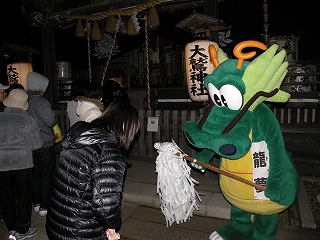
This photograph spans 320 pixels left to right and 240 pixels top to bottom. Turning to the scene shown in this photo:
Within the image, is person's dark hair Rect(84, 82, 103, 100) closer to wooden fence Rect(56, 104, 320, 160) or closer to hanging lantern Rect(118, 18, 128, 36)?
wooden fence Rect(56, 104, 320, 160)

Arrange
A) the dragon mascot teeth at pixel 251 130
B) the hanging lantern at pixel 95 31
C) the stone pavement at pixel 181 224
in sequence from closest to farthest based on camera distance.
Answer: the dragon mascot teeth at pixel 251 130
the stone pavement at pixel 181 224
the hanging lantern at pixel 95 31

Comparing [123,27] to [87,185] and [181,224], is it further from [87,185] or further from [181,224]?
[87,185]

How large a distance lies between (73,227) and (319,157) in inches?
234

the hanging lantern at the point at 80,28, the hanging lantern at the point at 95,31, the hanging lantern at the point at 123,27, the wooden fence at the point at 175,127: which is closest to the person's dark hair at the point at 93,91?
the wooden fence at the point at 175,127

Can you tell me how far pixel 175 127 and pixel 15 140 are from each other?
3603 millimetres

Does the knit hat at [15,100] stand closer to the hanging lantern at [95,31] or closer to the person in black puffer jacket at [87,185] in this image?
the person in black puffer jacket at [87,185]

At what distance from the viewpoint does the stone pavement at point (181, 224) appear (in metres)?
3.75

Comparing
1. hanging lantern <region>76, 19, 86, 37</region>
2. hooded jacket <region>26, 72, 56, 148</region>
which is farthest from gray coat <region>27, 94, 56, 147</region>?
hanging lantern <region>76, 19, 86, 37</region>

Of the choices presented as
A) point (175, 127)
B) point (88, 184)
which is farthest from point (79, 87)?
point (88, 184)

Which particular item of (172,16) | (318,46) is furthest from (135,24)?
(318,46)

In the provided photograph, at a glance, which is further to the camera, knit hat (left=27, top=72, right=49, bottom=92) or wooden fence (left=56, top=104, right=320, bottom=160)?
wooden fence (left=56, top=104, right=320, bottom=160)

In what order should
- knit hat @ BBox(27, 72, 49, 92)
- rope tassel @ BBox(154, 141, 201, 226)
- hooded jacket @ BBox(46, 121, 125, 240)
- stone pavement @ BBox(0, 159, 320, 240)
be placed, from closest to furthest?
1. hooded jacket @ BBox(46, 121, 125, 240)
2. rope tassel @ BBox(154, 141, 201, 226)
3. stone pavement @ BBox(0, 159, 320, 240)
4. knit hat @ BBox(27, 72, 49, 92)

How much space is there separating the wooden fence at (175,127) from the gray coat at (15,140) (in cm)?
339

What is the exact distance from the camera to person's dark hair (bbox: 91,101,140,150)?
91.7 inches
